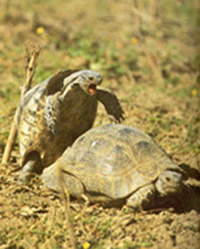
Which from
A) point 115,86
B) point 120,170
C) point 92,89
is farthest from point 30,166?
point 115,86

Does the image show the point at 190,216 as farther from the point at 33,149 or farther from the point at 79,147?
the point at 33,149

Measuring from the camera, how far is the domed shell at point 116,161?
426 cm

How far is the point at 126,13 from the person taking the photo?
11.4 metres

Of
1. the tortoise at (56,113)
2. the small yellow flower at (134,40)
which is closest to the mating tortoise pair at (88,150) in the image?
the tortoise at (56,113)

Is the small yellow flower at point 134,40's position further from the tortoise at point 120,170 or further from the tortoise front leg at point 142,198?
the tortoise front leg at point 142,198

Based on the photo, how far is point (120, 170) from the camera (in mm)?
4305

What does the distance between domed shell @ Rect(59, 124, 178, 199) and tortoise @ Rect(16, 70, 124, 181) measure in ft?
1.61

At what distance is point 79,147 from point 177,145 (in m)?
2.01

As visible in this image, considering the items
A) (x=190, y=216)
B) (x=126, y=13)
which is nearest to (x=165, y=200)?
(x=190, y=216)

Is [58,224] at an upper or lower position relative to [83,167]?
lower

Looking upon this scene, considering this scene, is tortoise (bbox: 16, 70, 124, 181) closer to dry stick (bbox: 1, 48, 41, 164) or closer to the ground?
dry stick (bbox: 1, 48, 41, 164)

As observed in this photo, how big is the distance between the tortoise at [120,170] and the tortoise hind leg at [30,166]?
1.53 feet

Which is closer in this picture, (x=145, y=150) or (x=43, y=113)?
(x=145, y=150)

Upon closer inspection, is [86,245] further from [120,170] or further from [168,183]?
[168,183]
